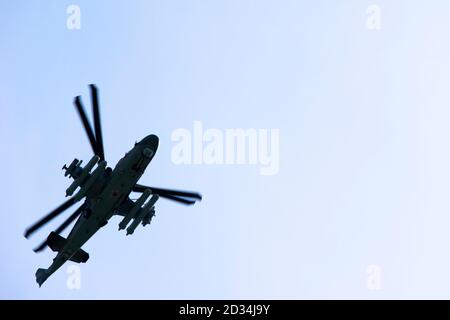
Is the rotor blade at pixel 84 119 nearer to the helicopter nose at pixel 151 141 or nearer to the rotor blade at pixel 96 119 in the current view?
the rotor blade at pixel 96 119

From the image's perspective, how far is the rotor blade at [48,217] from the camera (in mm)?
38344

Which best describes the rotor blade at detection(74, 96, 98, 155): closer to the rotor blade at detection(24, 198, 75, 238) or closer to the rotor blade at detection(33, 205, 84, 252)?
the rotor blade at detection(24, 198, 75, 238)

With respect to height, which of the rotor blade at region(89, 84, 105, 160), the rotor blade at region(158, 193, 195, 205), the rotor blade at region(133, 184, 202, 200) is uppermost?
the rotor blade at region(89, 84, 105, 160)

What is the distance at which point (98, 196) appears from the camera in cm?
3991

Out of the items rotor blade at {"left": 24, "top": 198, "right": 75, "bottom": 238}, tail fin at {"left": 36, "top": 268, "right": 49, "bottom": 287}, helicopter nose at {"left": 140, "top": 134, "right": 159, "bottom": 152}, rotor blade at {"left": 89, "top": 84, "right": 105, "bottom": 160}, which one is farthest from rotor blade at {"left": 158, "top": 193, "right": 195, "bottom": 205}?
tail fin at {"left": 36, "top": 268, "right": 49, "bottom": 287}

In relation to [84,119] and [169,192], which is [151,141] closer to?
Result: [169,192]

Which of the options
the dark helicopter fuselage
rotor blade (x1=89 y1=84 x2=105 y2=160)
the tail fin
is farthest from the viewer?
the tail fin

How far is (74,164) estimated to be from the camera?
38812mm

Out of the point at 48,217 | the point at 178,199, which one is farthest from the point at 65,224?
the point at 178,199

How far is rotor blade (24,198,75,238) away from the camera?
38344 millimetres

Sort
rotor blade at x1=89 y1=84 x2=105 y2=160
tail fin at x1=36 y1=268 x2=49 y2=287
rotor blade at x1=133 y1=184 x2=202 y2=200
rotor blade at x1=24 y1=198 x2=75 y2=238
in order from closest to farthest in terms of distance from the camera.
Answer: rotor blade at x1=89 y1=84 x2=105 y2=160 < rotor blade at x1=24 y1=198 x2=75 y2=238 < rotor blade at x1=133 y1=184 x2=202 y2=200 < tail fin at x1=36 y1=268 x2=49 y2=287
